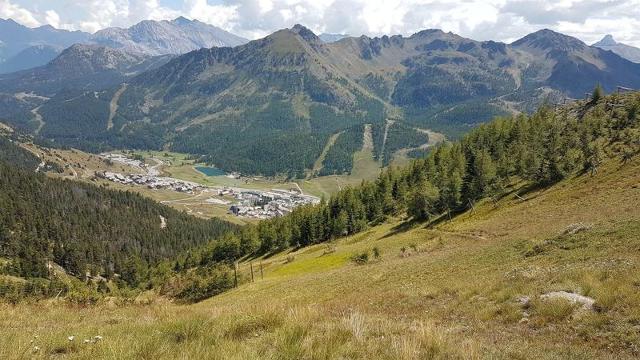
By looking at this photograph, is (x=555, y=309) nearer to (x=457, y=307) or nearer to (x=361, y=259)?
(x=457, y=307)

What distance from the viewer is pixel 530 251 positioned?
2995cm

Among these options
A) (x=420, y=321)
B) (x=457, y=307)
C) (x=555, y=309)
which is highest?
(x=420, y=321)

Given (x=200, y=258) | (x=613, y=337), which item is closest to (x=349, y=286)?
(x=613, y=337)

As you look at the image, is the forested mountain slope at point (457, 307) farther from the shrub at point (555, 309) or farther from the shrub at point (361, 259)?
the shrub at point (361, 259)

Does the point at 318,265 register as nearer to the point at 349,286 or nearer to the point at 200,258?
the point at 349,286

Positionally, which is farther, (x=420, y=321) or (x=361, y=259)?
(x=361, y=259)

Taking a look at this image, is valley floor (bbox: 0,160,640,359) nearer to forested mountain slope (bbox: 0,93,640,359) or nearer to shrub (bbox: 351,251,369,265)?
forested mountain slope (bbox: 0,93,640,359)

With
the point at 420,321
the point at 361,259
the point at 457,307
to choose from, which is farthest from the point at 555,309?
the point at 361,259

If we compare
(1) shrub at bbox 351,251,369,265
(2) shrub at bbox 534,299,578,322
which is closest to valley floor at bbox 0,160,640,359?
(2) shrub at bbox 534,299,578,322

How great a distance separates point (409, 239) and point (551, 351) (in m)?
60.2

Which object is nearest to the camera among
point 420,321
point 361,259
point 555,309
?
point 420,321

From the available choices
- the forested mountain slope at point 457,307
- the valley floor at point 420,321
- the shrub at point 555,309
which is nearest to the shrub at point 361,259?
the forested mountain slope at point 457,307

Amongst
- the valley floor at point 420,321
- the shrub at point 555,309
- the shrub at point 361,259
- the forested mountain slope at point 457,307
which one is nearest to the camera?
the valley floor at point 420,321

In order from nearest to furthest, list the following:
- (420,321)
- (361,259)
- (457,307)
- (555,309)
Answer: (420,321), (555,309), (457,307), (361,259)
